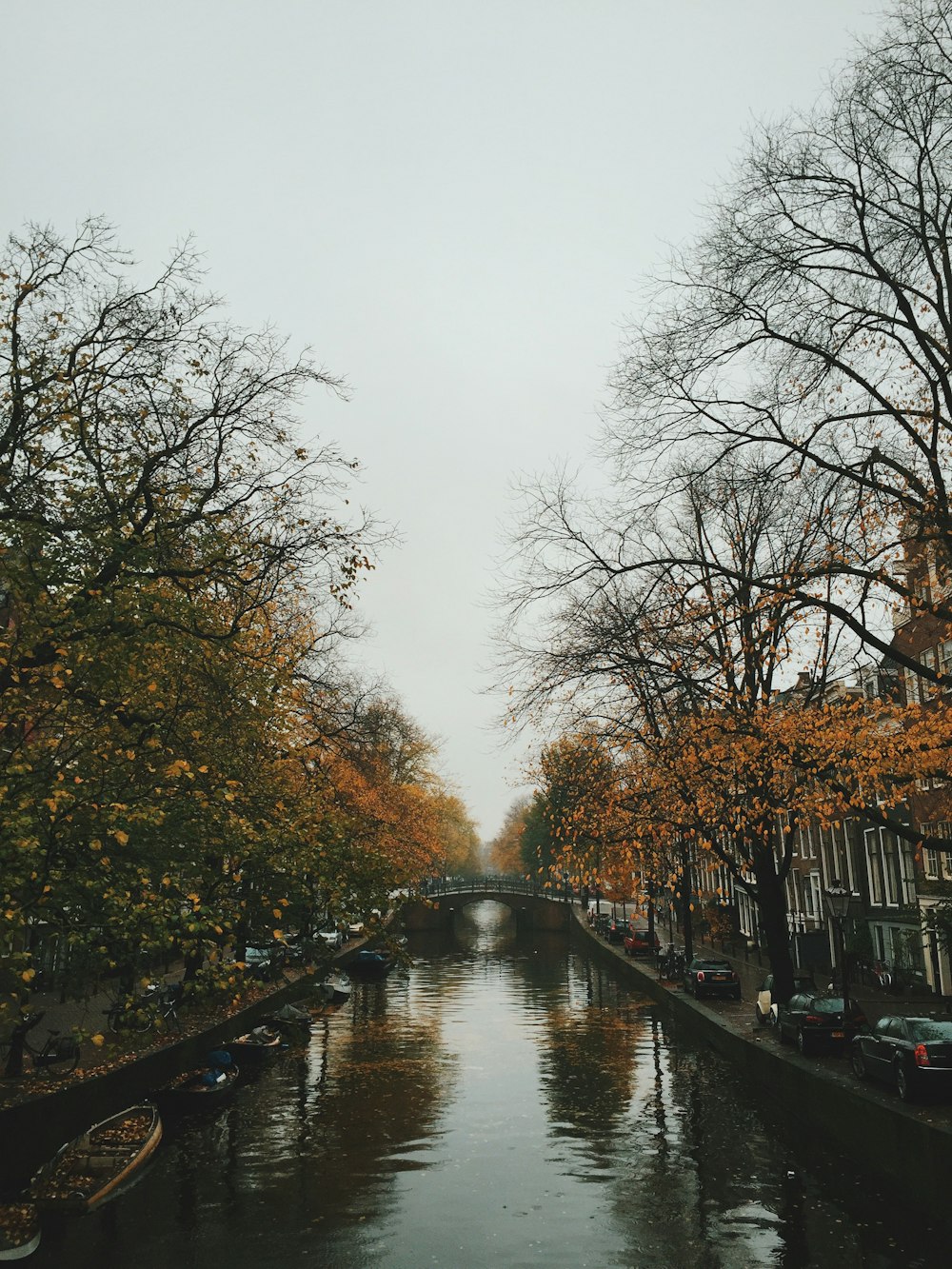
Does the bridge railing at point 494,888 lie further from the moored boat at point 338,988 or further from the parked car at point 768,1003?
the parked car at point 768,1003

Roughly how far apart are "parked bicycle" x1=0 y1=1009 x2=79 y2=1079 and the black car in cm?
1613

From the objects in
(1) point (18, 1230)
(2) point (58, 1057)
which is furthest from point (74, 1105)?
(1) point (18, 1230)

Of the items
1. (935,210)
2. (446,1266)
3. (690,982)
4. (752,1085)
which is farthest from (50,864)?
(690,982)

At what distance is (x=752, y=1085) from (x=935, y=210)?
73.2ft

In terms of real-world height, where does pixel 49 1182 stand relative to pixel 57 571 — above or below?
A: below

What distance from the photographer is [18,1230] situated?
1609cm

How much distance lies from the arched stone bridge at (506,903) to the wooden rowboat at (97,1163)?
76.8 metres

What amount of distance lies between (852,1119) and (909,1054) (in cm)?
238

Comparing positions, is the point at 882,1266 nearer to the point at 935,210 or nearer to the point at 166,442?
the point at 935,210

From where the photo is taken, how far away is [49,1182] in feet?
58.6

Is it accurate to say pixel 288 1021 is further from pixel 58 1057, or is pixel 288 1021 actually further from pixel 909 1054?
pixel 909 1054

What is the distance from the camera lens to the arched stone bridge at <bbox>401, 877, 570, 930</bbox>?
100 metres

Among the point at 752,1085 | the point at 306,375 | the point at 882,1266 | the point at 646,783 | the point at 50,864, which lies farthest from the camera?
the point at 752,1085

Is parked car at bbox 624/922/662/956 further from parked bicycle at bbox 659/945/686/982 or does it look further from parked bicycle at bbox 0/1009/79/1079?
parked bicycle at bbox 0/1009/79/1079
